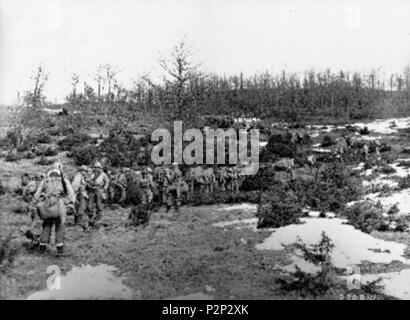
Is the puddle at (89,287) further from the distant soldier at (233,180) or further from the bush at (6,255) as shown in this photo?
the distant soldier at (233,180)

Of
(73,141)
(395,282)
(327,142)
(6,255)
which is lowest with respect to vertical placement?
(395,282)

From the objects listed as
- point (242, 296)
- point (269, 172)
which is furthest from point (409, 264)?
point (269, 172)

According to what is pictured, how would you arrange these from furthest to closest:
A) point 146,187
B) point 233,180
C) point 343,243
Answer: point 233,180 → point 146,187 → point 343,243

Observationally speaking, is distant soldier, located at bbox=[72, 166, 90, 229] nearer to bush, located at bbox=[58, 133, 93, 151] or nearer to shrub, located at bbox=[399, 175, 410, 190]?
shrub, located at bbox=[399, 175, 410, 190]

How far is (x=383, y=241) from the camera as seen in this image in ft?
36.9

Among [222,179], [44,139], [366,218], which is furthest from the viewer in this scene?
[44,139]

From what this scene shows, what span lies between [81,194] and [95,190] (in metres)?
0.35

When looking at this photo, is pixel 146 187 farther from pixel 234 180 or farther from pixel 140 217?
pixel 234 180

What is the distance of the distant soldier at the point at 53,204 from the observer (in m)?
9.44

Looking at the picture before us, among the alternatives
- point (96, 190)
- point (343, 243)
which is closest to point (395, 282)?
point (343, 243)

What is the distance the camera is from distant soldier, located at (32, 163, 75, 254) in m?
9.44

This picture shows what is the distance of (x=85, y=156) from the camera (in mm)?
23906

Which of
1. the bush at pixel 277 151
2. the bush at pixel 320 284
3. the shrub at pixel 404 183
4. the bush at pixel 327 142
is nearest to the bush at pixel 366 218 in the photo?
the shrub at pixel 404 183

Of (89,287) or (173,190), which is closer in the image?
(89,287)
